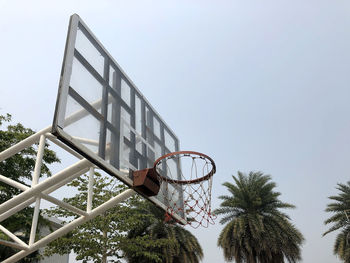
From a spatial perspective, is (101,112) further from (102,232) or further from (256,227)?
(256,227)

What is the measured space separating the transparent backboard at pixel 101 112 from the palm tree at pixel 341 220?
2196 cm

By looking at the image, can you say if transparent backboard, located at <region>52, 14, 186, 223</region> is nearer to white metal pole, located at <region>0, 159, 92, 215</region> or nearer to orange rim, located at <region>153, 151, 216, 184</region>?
orange rim, located at <region>153, 151, 216, 184</region>

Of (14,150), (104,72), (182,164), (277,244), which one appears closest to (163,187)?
(182,164)

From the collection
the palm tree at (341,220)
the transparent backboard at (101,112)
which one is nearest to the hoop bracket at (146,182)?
the transparent backboard at (101,112)

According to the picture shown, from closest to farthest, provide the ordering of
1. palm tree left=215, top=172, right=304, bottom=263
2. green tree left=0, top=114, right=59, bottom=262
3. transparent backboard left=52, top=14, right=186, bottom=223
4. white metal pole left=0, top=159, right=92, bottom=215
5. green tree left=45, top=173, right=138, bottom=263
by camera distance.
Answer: transparent backboard left=52, top=14, right=186, bottom=223 < white metal pole left=0, top=159, right=92, bottom=215 < green tree left=0, top=114, right=59, bottom=262 < green tree left=45, top=173, right=138, bottom=263 < palm tree left=215, top=172, right=304, bottom=263

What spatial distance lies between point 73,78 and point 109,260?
12803 mm

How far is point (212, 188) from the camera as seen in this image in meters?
7.51

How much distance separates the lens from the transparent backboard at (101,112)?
17.5ft

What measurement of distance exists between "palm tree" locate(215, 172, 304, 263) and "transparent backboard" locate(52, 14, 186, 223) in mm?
16055

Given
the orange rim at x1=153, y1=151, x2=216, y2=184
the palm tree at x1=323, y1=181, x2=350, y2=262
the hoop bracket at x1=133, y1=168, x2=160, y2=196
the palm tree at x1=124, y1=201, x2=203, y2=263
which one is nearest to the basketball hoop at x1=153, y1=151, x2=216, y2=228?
the orange rim at x1=153, y1=151, x2=216, y2=184

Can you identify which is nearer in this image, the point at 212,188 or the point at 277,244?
the point at 212,188

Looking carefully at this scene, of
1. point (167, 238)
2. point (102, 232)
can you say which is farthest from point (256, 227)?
point (102, 232)

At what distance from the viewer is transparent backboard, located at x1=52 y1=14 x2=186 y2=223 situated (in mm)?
5340

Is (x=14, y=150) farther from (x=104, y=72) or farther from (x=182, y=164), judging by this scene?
(x=182, y=164)
